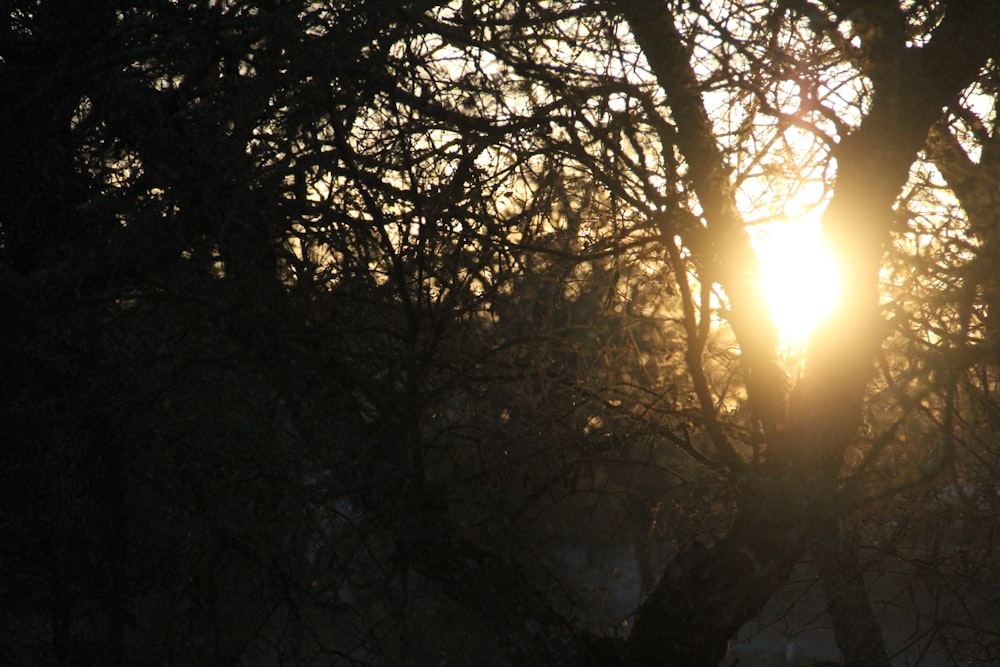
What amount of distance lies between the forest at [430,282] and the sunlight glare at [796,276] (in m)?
0.03

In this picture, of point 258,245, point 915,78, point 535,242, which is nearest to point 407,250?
point 258,245

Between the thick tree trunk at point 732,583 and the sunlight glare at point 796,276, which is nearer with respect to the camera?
the thick tree trunk at point 732,583

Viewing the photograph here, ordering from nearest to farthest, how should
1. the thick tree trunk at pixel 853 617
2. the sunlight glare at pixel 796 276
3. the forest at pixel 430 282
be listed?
the forest at pixel 430 282, the sunlight glare at pixel 796 276, the thick tree trunk at pixel 853 617

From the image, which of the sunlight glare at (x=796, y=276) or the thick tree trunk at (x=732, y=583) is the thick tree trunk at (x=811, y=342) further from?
the sunlight glare at (x=796, y=276)

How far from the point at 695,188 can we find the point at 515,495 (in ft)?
6.16

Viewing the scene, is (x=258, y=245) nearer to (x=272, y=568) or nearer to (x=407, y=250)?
(x=407, y=250)

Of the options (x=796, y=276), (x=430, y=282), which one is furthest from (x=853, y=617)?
(x=430, y=282)

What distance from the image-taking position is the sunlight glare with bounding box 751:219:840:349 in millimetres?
5199

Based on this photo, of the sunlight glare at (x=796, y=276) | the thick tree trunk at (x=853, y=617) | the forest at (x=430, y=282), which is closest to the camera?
the forest at (x=430, y=282)

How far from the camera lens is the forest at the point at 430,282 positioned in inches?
175

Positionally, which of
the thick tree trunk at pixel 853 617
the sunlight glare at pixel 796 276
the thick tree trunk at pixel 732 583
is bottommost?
the thick tree trunk at pixel 853 617

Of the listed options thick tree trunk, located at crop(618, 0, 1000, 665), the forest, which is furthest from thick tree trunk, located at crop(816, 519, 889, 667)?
thick tree trunk, located at crop(618, 0, 1000, 665)

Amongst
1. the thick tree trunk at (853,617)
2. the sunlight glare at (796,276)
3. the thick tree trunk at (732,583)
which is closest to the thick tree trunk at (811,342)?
the thick tree trunk at (732,583)

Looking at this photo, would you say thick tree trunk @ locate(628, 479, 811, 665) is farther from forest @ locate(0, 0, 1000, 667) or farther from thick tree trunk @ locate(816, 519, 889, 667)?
thick tree trunk @ locate(816, 519, 889, 667)
